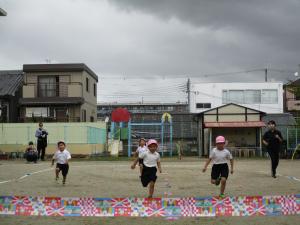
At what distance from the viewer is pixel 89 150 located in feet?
100

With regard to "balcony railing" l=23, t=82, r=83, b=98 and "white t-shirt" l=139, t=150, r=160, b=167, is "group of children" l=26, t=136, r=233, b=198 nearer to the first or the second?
"white t-shirt" l=139, t=150, r=160, b=167

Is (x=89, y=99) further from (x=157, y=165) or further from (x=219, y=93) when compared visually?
(x=157, y=165)

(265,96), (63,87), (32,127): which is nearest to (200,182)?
(32,127)

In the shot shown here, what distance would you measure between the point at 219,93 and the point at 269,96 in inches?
245

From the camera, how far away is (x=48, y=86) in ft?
121

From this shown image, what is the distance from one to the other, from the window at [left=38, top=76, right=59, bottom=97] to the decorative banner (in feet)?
98.3

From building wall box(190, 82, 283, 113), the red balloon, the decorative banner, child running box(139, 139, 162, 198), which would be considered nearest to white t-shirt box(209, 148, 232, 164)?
child running box(139, 139, 162, 198)

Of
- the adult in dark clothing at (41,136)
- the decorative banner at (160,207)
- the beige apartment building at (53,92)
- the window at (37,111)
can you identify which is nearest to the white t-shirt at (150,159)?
the decorative banner at (160,207)

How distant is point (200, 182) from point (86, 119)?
88.1 ft

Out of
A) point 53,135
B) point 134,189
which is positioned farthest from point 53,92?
point 134,189

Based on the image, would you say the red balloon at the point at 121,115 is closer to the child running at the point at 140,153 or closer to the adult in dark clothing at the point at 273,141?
the child running at the point at 140,153

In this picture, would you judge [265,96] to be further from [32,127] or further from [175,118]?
[32,127]

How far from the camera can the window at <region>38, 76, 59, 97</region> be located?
1449 inches

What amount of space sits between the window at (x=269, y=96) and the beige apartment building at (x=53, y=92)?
28.4m
